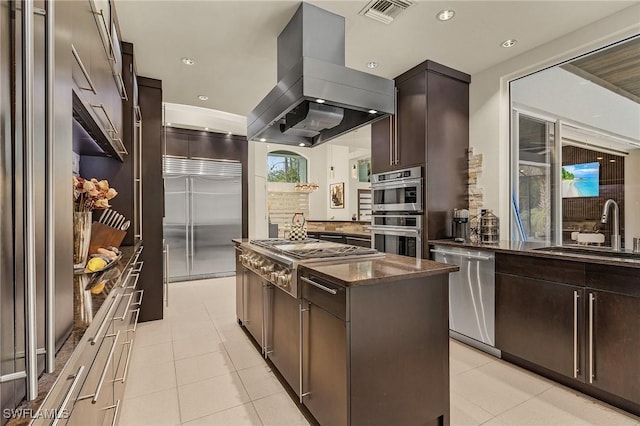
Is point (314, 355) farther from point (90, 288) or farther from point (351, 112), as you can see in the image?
point (351, 112)

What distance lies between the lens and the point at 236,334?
3.25 m

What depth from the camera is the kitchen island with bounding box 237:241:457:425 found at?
4.92 feet

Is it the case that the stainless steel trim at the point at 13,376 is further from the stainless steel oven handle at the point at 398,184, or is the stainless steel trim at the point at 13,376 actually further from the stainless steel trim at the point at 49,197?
the stainless steel oven handle at the point at 398,184

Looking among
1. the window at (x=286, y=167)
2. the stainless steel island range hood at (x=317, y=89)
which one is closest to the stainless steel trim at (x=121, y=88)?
the stainless steel island range hood at (x=317, y=89)

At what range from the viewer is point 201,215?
18.6 ft

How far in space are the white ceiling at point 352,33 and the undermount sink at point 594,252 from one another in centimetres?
186

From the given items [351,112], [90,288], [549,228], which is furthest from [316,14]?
[549,228]

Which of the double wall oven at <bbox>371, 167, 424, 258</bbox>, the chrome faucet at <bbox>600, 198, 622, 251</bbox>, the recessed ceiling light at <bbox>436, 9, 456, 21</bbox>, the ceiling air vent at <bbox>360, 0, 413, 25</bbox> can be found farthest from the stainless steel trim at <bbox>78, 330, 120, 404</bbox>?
the chrome faucet at <bbox>600, 198, 622, 251</bbox>

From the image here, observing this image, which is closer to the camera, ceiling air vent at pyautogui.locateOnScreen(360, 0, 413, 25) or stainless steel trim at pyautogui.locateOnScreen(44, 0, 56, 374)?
stainless steel trim at pyautogui.locateOnScreen(44, 0, 56, 374)

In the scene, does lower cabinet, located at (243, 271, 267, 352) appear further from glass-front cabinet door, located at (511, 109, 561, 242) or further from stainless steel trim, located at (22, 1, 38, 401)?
glass-front cabinet door, located at (511, 109, 561, 242)

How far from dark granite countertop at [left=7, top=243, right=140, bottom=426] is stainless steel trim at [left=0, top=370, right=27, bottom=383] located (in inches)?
2.7

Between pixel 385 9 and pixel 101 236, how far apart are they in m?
2.69

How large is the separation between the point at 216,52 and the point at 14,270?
2949 millimetres

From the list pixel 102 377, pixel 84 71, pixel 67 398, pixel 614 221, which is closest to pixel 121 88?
pixel 84 71
